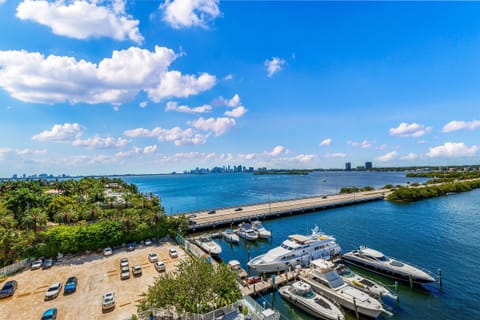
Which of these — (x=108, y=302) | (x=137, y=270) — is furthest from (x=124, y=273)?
(x=108, y=302)

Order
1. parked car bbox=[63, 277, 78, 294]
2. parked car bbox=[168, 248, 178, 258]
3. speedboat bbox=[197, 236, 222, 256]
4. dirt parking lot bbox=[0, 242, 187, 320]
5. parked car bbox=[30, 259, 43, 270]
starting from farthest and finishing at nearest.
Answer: speedboat bbox=[197, 236, 222, 256]
parked car bbox=[168, 248, 178, 258]
parked car bbox=[30, 259, 43, 270]
parked car bbox=[63, 277, 78, 294]
dirt parking lot bbox=[0, 242, 187, 320]

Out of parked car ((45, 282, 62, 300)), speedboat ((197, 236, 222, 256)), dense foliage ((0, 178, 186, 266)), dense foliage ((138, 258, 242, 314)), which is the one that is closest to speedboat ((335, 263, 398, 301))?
dense foliage ((138, 258, 242, 314))

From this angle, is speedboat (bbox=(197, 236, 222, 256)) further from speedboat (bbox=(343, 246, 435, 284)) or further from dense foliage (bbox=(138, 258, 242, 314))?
dense foliage (bbox=(138, 258, 242, 314))

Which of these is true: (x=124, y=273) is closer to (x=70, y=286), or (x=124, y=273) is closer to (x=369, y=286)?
(x=70, y=286)

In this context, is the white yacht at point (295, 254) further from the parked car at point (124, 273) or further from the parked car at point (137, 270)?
the parked car at point (124, 273)

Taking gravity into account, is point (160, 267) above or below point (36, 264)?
above

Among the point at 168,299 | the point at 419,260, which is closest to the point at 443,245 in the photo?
the point at 419,260

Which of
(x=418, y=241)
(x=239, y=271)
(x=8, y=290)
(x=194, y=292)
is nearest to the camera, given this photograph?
(x=194, y=292)
